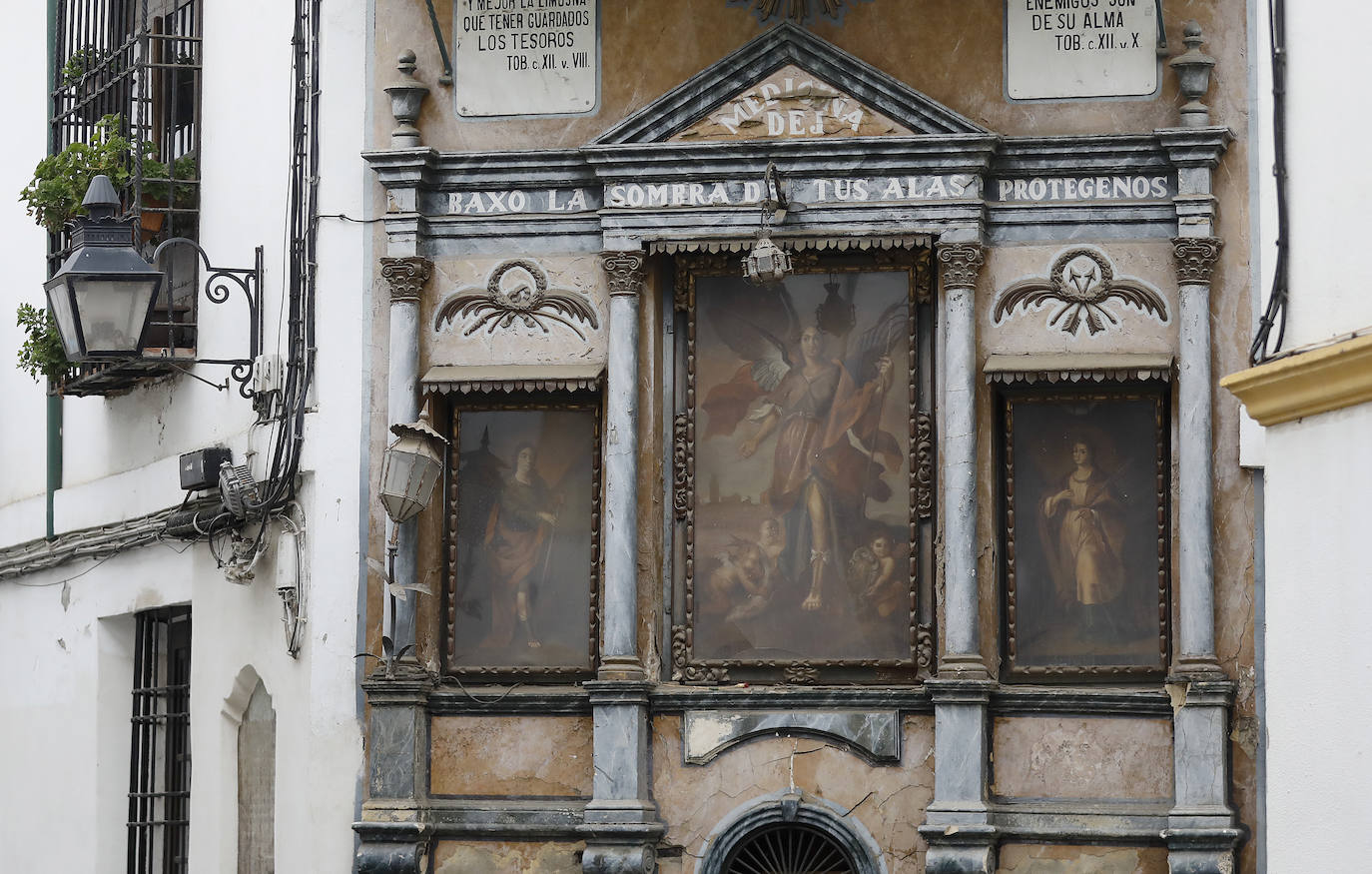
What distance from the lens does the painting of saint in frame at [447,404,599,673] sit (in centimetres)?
1316

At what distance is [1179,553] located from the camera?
1237 cm

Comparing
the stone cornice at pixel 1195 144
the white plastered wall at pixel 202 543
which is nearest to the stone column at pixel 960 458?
the stone cornice at pixel 1195 144

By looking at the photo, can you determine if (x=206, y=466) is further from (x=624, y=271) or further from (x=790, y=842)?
(x=790, y=842)

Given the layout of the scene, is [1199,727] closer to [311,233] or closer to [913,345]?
[913,345]

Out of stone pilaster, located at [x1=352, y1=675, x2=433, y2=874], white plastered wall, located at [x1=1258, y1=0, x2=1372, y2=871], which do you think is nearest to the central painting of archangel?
stone pilaster, located at [x1=352, y1=675, x2=433, y2=874]

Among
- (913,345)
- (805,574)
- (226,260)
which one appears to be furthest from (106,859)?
(913,345)

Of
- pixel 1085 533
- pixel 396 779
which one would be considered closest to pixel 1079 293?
pixel 1085 533

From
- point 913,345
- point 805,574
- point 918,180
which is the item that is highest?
point 918,180

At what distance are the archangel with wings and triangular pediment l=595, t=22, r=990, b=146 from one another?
871 millimetres

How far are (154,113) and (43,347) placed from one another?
1.70m

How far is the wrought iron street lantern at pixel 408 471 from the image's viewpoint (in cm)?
1270

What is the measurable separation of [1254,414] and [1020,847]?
16.3 ft

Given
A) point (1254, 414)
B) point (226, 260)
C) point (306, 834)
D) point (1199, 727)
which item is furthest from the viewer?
point (226, 260)

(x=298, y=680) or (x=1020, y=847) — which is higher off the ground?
(x=298, y=680)
